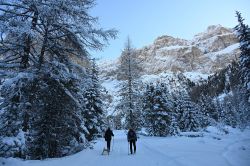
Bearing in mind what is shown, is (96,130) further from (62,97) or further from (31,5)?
(31,5)

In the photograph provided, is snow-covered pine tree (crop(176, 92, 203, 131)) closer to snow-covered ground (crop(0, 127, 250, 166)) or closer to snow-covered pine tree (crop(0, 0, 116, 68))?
snow-covered ground (crop(0, 127, 250, 166))

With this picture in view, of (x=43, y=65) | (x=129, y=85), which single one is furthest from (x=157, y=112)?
(x=43, y=65)

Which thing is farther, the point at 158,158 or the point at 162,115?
the point at 162,115

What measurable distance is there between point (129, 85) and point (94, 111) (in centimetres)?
660

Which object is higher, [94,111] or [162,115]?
[94,111]

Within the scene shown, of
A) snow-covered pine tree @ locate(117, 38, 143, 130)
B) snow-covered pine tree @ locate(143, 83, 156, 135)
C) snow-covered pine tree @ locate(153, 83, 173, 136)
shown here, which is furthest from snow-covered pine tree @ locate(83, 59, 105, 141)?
snow-covered pine tree @ locate(153, 83, 173, 136)

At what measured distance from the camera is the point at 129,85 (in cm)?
3297

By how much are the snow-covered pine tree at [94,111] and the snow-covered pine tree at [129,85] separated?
3.41 m

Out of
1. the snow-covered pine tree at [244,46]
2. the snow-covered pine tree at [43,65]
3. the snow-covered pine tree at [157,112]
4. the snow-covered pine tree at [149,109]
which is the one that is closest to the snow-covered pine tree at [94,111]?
the snow-covered pine tree at [149,109]

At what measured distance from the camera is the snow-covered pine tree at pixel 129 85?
3181cm

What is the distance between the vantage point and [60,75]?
35.3ft

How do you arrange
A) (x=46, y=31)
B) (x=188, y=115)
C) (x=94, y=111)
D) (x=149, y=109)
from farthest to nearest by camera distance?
(x=188, y=115) → (x=149, y=109) → (x=94, y=111) → (x=46, y=31)

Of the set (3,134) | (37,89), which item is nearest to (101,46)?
(37,89)

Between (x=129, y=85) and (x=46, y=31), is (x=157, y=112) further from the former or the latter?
(x=46, y=31)
